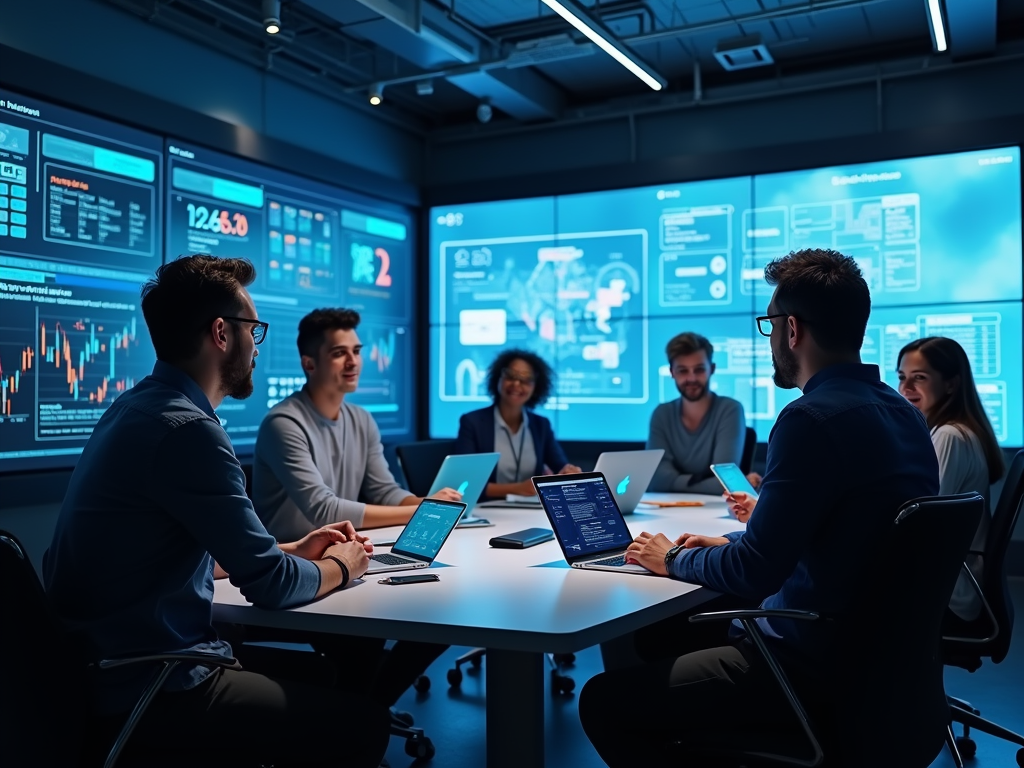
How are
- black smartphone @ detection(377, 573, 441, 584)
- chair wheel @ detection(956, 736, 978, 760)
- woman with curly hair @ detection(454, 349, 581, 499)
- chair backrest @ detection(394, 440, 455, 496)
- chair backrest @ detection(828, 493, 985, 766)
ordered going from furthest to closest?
woman with curly hair @ detection(454, 349, 581, 499) < chair backrest @ detection(394, 440, 455, 496) < chair wheel @ detection(956, 736, 978, 760) < black smartphone @ detection(377, 573, 441, 584) < chair backrest @ detection(828, 493, 985, 766)

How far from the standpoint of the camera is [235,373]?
2088mm

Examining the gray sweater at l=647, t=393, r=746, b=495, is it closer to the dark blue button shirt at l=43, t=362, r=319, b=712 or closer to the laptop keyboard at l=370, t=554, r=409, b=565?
the laptop keyboard at l=370, t=554, r=409, b=565

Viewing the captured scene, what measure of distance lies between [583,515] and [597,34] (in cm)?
308

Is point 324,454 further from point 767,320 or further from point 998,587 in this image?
point 998,587

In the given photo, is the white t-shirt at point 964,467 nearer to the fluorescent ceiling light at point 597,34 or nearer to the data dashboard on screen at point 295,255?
the fluorescent ceiling light at point 597,34

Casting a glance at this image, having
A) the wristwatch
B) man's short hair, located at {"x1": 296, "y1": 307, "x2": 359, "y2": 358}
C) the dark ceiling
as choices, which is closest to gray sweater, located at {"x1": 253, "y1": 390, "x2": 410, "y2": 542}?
man's short hair, located at {"x1": 296, "y1": 307, "x2": 359, "y2": 358}

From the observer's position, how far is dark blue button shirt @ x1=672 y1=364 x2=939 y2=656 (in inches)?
73.1

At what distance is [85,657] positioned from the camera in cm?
175

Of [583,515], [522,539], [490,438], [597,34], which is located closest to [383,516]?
[522,539]

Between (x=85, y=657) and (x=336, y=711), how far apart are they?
0.48 meters

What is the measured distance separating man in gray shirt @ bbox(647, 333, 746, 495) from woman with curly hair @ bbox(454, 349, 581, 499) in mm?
516

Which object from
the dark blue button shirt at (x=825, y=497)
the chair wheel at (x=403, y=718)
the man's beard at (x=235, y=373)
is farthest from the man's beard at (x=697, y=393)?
the man's beard at (x=235, y=373)

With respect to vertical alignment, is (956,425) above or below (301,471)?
above

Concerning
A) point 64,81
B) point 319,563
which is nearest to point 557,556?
point 319,563
